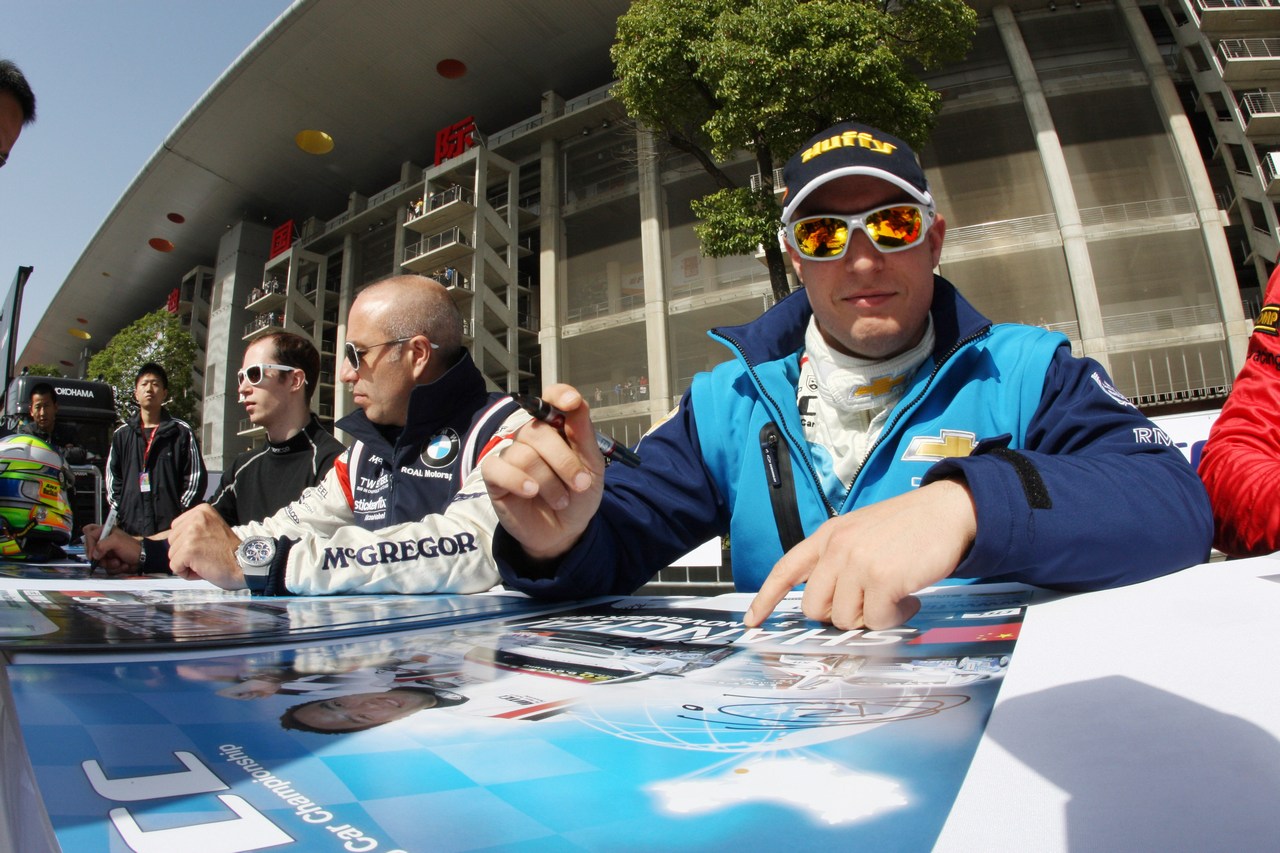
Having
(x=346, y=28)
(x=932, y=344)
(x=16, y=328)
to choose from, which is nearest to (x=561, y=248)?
(x=346, y=28)

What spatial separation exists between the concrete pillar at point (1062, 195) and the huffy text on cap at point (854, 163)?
12.9 metres

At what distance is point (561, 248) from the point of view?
57.6 feet

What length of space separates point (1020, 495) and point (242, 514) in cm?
313

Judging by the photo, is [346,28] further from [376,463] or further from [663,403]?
[376,463]

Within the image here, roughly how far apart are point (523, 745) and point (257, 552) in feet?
4.07

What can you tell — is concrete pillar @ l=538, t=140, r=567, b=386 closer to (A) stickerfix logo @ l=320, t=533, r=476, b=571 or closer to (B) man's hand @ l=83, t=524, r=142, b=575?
(B) man's hand @ l=83, t=524, r=142, b=575

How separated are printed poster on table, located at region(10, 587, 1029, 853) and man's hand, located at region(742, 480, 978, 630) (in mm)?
37

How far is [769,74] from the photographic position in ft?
22.8

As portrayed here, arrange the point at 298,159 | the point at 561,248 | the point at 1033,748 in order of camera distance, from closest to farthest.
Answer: the point at 1033,748
the point at 561,248
the point at 298,159

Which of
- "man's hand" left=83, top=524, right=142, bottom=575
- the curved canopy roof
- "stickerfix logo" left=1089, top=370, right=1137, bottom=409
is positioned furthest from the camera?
the curved canopy roof

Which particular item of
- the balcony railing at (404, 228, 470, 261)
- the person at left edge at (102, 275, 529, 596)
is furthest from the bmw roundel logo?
the balcony railing at (404, 228, 470, 261)

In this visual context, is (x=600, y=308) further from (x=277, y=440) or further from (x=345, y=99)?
(x=277, y=440)

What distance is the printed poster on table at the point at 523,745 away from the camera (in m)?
0.27

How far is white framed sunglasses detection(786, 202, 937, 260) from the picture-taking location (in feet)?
4.22
